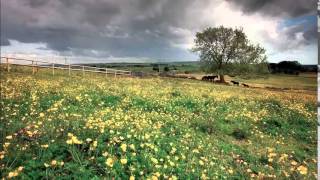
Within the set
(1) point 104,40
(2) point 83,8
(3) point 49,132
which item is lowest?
(3) point 49,132

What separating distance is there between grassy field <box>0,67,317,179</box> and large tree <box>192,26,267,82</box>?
12708 mm

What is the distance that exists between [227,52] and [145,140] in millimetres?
18785

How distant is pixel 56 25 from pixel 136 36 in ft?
11.3

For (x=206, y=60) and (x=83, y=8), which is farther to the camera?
(x=206, y=60)

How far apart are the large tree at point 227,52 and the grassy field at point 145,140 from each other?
12.7 meters

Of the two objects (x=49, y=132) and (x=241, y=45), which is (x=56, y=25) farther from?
(x=241, y=45)

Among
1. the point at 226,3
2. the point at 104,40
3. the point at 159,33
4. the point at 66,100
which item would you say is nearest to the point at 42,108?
the point at 66,100

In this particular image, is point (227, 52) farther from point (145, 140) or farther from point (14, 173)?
point (14, 173)

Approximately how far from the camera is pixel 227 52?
2425 cm

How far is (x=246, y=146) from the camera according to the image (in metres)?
7.95

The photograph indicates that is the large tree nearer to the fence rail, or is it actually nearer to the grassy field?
the fence rail

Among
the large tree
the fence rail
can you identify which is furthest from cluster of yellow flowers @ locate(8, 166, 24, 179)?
the large tree

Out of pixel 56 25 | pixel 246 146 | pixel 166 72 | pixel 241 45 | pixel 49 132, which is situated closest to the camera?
pixel 49 132

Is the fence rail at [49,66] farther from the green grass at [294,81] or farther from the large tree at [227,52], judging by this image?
the green grass at [294,81]
